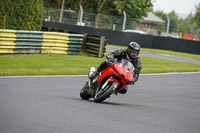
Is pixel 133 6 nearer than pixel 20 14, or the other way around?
pixel 20 14

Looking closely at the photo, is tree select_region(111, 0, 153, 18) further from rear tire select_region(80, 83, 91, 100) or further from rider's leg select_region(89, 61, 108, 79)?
rider's leg select_region(89, 61, 108, 79)

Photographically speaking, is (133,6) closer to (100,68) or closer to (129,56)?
(129,56)

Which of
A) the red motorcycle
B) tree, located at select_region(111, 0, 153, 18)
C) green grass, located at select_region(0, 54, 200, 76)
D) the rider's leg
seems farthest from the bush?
tree, located at select_region(111, 0, 153, 18)

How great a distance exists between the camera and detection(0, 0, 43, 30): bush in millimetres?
21064

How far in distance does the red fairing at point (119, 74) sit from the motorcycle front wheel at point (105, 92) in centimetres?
12

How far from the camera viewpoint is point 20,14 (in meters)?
22.0

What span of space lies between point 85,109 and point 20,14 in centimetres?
1441

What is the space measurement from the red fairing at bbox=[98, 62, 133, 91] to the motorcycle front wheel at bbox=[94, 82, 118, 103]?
121 mm

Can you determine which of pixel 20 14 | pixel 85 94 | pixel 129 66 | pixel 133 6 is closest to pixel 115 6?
pixel 133 6

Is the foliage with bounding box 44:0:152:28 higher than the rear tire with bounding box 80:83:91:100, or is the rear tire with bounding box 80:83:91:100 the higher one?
the foliage with bounding box 44:0:152:28

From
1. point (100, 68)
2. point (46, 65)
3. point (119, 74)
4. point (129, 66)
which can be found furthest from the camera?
point (46, 65)

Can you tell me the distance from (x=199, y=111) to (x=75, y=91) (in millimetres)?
3194

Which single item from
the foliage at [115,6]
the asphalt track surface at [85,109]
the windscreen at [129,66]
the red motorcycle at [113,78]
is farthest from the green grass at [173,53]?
the foliage at [115,6]

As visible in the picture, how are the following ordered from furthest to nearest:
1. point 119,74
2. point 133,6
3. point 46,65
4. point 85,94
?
point 133,6
point 46,65
point 85,94
point 119,74
